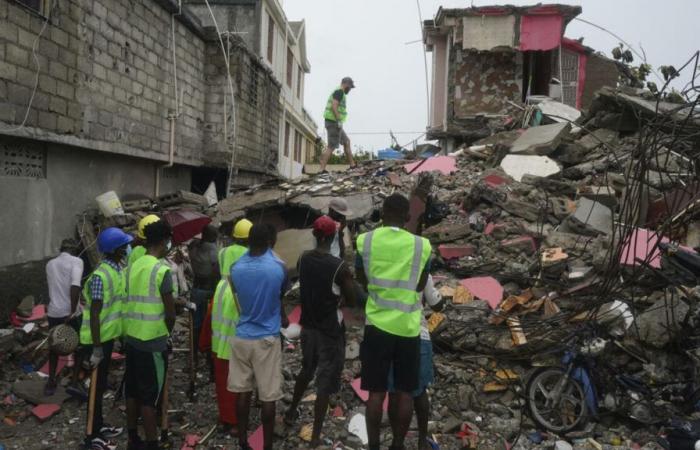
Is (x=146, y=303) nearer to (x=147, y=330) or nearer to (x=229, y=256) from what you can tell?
(x=147, y=330)

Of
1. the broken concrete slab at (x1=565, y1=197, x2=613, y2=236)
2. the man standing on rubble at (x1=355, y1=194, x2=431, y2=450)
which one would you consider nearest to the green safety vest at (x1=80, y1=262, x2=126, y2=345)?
the man standing on rubble at (x1=355, y1=194, x2=431, y2=450)

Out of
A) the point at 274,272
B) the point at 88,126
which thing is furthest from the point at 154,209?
the point at 274,272

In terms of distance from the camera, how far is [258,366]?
347 centimetres

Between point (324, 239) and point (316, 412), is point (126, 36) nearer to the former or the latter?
point (324, 239)

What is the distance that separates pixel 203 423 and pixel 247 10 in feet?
46.9

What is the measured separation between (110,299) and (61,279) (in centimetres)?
134

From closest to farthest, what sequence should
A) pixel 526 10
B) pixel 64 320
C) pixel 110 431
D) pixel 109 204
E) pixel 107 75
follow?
pixel 110 431 < pixel 64 320 < pixel 109 204 < pixel 107 75 < pixel 526 10

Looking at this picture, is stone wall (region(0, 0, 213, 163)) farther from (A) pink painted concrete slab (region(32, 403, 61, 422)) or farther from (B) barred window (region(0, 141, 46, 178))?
(A) pink painted concrete slab (region(32, 403, 61, 422))

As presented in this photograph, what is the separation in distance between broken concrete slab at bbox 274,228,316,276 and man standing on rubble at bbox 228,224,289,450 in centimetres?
344

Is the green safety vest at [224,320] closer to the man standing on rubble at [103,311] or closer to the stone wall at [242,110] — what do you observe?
the man standing on rubble at [103,311]

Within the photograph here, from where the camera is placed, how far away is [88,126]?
23.1 feet

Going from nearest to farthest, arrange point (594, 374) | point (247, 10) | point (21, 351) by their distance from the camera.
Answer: point (594, 374)
point (21, 351)
point (247, 10)

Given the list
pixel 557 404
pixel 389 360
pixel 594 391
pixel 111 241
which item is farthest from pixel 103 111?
pixel 594 391

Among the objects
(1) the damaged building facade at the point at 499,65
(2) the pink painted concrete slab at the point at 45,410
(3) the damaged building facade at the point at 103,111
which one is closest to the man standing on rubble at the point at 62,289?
(2) the pink painted concrete slab at the point at 45,410
